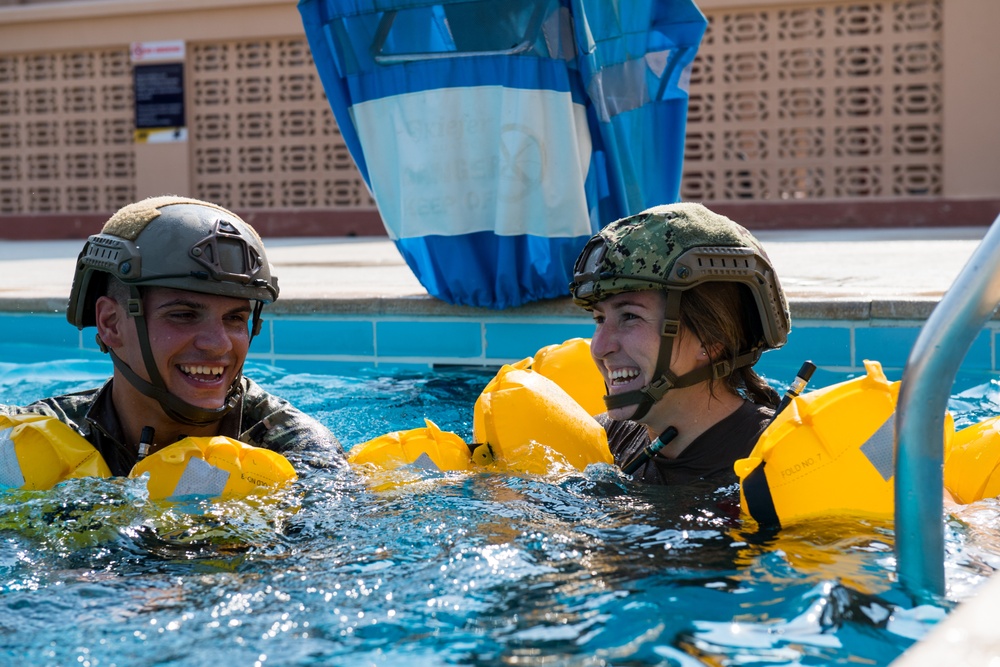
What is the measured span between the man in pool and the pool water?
30cm

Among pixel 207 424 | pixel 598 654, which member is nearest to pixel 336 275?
pixel 207 424

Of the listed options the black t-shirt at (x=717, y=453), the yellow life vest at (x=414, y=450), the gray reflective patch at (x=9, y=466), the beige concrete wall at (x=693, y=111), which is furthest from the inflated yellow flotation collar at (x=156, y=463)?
the beige concrete wall at (x=693, y=111)

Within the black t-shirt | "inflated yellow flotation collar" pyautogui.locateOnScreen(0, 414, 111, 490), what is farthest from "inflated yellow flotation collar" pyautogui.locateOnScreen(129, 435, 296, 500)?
the black t-shirt

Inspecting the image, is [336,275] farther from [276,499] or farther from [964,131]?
[964,131]

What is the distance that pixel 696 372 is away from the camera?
10.8 ft

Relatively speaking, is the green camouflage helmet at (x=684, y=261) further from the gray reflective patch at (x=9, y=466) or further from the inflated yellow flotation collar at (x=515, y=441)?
the gray reflective patch at (x=9, y=466)

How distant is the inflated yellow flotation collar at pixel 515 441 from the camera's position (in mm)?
3598

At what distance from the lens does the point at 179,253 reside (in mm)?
3307

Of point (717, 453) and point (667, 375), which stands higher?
point (667, 375)

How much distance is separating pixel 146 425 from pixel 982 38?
12.9 m

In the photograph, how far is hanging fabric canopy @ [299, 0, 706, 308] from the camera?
584cm

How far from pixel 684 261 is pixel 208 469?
4.69 ft

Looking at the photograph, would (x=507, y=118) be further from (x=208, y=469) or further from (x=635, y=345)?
(x=208, y=469)

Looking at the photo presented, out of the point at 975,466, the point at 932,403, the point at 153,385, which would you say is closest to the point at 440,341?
the point at 153,385
